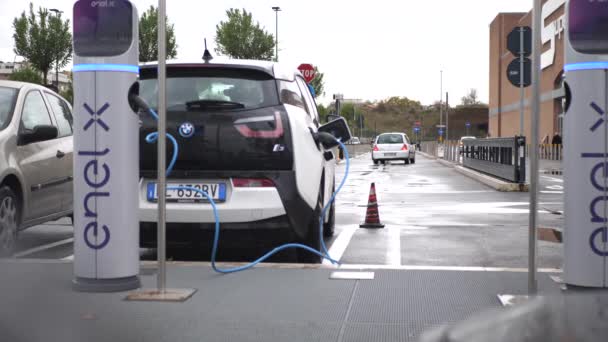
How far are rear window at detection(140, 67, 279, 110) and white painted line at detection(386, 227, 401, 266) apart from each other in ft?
6.25

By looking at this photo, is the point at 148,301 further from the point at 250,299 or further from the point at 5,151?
the point at 5,151

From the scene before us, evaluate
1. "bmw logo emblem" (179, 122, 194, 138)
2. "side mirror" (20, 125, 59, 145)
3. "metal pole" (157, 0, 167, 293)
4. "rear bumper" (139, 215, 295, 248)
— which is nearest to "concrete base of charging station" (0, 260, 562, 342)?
"rear bumper" (139, 215, 295, 248)

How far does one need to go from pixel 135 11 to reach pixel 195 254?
2.85m

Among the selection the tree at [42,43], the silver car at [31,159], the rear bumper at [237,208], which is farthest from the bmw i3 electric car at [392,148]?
the rear bumper at [237,208]

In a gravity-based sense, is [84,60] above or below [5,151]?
above

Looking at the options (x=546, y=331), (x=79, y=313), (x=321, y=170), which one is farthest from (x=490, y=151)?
(x=546, y=331)

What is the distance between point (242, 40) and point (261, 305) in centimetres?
4634

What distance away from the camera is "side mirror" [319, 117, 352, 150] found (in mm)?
6586

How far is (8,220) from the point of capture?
Answer: 657cm

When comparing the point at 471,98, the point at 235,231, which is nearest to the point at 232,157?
the point at 235,231

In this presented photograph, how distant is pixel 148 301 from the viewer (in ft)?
15.3

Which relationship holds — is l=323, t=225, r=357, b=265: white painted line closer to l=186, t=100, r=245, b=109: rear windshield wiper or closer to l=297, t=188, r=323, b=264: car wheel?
l=297, t=188, r=323, b=264: car wheel

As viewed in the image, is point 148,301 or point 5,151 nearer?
point 148,301

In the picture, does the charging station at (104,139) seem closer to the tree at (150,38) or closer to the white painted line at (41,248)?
the white painted line at (41,248)
